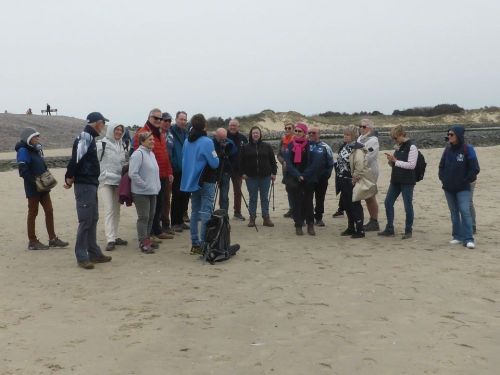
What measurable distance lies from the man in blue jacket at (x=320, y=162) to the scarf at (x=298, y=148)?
16 centimetres

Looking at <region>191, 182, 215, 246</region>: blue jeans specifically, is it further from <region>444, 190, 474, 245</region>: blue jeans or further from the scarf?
<region>444, 190, 474, 245</region>: blue jeans

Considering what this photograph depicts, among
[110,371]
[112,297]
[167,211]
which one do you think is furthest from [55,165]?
[110,371]

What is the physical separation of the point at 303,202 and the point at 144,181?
2.67 meters

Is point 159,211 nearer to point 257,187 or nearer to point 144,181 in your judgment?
point 144,181

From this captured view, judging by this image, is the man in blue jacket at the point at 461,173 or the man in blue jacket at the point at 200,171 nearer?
the man in blue jacket at the point at 200,171

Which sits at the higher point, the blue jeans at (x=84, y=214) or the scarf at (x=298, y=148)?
the scarf at (x=298, y=148)

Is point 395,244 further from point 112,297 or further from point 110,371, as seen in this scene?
point 110,371

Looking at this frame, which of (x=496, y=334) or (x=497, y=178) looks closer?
(x=496, y=334)

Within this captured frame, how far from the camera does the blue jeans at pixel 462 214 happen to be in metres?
7.26

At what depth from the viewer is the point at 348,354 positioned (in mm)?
4008

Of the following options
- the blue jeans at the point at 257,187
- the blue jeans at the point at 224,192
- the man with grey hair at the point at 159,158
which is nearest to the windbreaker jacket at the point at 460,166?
the blue jeans at the point at 257,187

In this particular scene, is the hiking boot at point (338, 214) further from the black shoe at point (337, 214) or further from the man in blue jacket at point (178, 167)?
the man in blue jacket at point (178, 167)

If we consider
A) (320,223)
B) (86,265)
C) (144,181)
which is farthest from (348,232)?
(86,265)

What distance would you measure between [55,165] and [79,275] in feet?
55.6
